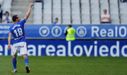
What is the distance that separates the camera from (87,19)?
3788 centimetres

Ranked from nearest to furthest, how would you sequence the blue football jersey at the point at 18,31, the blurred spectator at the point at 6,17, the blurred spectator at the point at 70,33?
the blue football jersey at the point at 18,31 → the blurred spectator at the point at 70,33 → the blurred spectator at the point at 6,17

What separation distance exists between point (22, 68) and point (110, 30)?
9905 mm

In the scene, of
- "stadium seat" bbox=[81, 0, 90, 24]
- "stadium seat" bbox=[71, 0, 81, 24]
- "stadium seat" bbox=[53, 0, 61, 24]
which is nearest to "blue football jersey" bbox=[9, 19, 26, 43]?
"stadium seat" bbox=[53, 0, 61, 24]

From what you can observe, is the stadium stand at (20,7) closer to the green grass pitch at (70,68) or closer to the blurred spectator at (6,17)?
the blurred spectator at (6,17)

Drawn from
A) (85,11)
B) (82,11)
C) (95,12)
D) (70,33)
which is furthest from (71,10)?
(70,33)

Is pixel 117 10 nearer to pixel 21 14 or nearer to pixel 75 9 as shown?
pixel 75 9

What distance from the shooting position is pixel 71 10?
38250mm

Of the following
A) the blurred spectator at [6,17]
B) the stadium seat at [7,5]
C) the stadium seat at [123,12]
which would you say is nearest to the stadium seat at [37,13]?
the stadium seat at [7,5]

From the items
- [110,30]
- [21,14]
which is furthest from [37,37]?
[21,14]

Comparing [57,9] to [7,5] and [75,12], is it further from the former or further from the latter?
[7,5]

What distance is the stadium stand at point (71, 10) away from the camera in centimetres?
3769

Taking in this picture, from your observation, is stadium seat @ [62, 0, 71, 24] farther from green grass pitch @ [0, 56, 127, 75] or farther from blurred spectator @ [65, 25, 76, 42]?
green grass pitch @ [0, 56, 127, 75]

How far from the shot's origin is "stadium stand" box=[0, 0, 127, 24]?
37.7m

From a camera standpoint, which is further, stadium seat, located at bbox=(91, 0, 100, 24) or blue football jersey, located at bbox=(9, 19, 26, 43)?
stadium seat, located at bbox=(91, 0, 100, 24)
